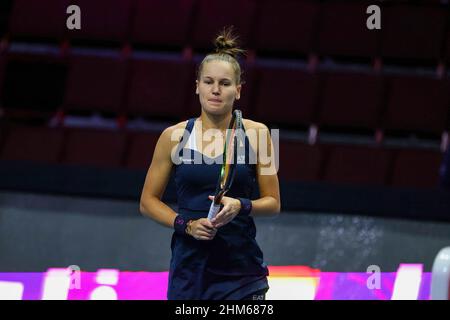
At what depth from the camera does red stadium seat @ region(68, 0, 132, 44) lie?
3520mm

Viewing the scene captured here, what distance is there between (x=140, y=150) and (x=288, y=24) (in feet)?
3.03

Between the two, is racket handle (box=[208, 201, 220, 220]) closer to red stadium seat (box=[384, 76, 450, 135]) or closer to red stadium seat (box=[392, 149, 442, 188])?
red stadium seat (box=[392, 149, 442, 188])

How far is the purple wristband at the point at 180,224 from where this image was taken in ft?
4.48

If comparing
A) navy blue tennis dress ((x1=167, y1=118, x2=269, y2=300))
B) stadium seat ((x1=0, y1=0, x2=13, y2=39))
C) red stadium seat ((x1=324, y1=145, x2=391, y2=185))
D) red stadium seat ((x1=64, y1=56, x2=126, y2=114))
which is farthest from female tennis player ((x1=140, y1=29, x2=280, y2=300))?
stadium seat ((x1=0, y1=0, x2=13, y2=39))

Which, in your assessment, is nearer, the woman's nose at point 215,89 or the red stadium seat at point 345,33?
the woman's nose at point 215,89

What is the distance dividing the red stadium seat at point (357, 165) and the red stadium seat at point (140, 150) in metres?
0.71

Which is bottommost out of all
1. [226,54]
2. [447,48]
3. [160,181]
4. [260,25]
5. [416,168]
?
[160,181]

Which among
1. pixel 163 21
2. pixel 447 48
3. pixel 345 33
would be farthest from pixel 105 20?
pixel 447 48

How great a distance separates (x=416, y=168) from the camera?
304cm

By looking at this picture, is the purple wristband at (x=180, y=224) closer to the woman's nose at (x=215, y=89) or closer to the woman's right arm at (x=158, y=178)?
the woman's right arm at (x=158, y=178)

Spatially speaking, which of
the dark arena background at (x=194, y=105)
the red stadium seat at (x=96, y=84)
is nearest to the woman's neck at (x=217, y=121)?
the dark arena background at (x=194, y=105)

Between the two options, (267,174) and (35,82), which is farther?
(35,82)

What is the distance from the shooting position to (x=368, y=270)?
2.18 metres

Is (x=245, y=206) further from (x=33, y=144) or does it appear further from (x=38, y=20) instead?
(x=38, y=20)
